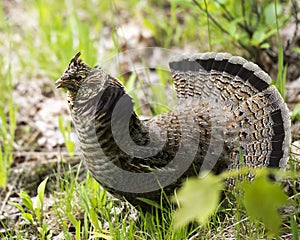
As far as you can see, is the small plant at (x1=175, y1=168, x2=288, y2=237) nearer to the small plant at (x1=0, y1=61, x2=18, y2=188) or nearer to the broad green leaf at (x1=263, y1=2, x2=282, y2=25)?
the small plant at (x1=0, y1=61, x2=18, y2=188)

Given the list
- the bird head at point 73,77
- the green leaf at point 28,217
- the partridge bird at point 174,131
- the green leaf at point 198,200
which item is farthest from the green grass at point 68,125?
the green leaf at point 198,200

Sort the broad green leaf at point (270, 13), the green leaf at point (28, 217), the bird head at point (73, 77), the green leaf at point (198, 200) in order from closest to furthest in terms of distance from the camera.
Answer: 1. the green leaf at point (198, 200)
2. the bird head at point (73, 77)
3. the green leaf at point (28, 217)
4. the broad green leaf at point (270, 13)

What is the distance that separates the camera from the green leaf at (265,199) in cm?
142

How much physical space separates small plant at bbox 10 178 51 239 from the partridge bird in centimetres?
61

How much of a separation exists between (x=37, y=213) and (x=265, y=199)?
2.41 metres

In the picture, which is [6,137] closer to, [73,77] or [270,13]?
[73,77]

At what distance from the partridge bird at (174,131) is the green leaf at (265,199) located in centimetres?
145

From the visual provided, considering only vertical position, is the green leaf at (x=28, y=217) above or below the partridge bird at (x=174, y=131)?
below

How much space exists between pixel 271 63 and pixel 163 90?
46.4 inches

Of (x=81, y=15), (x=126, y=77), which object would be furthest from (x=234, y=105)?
(x=81, y=15)

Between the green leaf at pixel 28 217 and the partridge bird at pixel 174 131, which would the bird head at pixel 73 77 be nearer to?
the partridge bird at pixel 174 131

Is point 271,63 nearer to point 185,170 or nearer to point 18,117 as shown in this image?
point 185,170

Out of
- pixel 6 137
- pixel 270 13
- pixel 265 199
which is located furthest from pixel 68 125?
pixel 265 199

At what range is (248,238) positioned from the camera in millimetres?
2744
